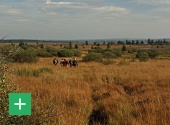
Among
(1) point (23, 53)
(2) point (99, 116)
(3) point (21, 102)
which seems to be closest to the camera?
(3) point (21, 102)

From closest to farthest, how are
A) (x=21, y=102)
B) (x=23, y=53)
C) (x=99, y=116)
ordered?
(x=21, y=102) → (x=99, y=116) → (x=23, y=53)

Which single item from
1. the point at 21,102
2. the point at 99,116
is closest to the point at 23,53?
the point at 99,116

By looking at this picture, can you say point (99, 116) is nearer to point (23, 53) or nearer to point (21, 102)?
point (21, 102)

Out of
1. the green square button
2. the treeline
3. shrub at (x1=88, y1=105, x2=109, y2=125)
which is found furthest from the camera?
shrub at (x1=88, y1=105, x2=109, y2=125)

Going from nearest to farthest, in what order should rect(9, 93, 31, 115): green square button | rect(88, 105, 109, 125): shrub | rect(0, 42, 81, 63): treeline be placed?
rect(9, 93, 31, 115): green square button → rect(0, 42, 81, 63): treeline → rect(88, 105, 109, 125): shrub

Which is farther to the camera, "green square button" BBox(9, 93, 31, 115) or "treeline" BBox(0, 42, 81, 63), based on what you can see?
"treeline" BBox(0, 42, 81, 63)

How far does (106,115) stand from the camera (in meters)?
8.38

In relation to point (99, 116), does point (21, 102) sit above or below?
above

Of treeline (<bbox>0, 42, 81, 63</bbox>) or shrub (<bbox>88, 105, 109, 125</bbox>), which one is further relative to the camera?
shrub (<bbox>88, 105, 109, 125</bbox>)

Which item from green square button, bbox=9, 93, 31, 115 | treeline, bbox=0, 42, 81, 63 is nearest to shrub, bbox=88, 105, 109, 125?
treeline, bbox=0, 42, 81, 63

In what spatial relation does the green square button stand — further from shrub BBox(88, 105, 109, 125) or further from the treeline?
shrub BBox(88, 105, 109, 125)

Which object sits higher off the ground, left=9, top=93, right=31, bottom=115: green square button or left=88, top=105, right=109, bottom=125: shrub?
left=9, top=93, right=31, bottom=115: green square button

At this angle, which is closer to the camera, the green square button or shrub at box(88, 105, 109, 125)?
the green square button

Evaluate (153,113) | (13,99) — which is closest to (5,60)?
(13,99)
